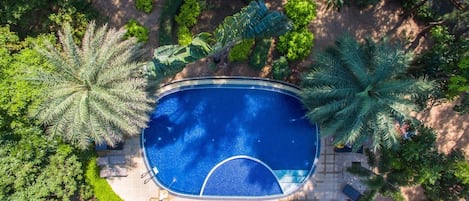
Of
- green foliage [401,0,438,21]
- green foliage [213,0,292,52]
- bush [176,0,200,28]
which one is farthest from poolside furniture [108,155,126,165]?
green foliage [401,0,438,21]

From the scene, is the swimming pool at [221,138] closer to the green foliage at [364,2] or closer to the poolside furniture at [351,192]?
the poolside furniture at [351,192]

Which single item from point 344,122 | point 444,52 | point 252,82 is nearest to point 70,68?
point 252,82

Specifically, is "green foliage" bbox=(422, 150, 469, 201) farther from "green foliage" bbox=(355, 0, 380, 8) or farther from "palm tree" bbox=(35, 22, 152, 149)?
"palm tree" bbox=(35, 22, 152, 149)

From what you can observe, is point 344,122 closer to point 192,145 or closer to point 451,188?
point 451,188

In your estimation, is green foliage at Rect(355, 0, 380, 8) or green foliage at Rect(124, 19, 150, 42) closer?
green foliage at Rect(355, 0, 380, 8)

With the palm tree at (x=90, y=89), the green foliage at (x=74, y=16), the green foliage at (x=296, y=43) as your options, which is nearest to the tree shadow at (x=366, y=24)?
the green foliage at (x=296, y=43)

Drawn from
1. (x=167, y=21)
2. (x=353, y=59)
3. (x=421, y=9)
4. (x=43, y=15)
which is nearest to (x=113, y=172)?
(x=167, y=21)

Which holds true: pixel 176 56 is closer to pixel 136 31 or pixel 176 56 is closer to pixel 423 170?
pixel 136 31

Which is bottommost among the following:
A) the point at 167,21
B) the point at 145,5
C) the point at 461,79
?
the point at 461,79
